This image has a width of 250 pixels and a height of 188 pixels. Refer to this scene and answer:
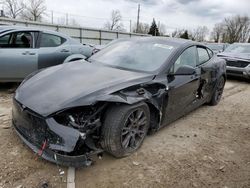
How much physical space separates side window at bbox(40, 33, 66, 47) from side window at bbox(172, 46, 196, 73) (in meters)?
3.43

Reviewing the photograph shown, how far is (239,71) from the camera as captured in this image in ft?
30.3

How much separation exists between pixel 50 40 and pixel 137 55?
303cm

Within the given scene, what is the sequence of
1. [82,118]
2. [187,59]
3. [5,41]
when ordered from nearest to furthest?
[82,118] < [187,59] < [5,41]

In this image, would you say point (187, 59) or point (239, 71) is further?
point (239, 71)

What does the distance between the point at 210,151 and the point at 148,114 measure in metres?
1.09

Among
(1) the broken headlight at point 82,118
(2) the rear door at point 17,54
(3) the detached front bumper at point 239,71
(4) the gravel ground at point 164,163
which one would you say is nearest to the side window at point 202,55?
(4) the gravel ground at point 164,163

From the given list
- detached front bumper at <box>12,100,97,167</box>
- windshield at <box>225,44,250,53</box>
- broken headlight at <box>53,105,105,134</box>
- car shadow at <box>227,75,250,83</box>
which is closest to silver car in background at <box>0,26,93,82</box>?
detached front bumper at <box>12,100,97,167</box>

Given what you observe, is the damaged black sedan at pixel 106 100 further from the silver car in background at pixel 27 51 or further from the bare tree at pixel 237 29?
the bare tree at pixel 237 29

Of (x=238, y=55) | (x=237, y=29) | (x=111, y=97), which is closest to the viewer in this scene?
(x=111, y=97)

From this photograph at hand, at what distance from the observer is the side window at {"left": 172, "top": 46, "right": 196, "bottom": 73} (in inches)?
153

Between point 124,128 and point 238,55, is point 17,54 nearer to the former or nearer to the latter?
point 124,128

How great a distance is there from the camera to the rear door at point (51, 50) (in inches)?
233

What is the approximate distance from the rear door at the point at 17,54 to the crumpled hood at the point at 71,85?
220cm

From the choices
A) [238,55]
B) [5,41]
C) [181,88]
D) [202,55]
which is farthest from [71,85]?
[238,55]
